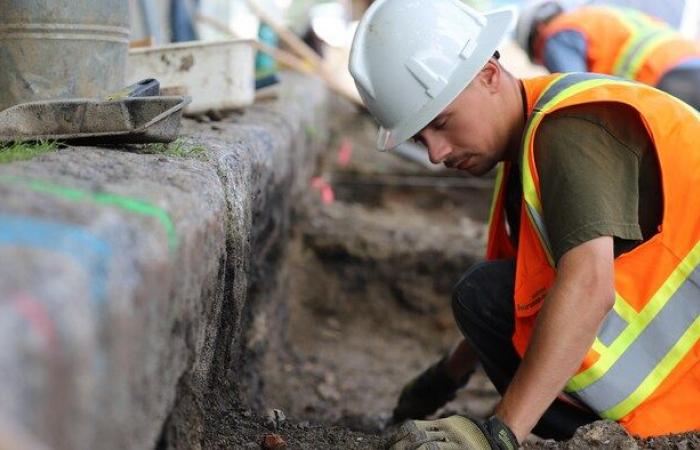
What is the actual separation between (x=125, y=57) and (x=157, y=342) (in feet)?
5.39

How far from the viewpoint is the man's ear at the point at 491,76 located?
7.61 ft

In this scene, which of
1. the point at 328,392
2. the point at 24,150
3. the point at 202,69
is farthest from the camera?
the point at 328,392

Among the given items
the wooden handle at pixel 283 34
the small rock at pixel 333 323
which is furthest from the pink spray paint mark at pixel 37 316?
the wooden handle at pixel 283 34

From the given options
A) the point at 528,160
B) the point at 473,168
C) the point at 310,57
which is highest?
the point at 528,160

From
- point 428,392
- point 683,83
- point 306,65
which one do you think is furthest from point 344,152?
point 428,392

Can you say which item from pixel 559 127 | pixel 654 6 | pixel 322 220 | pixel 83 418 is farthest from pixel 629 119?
pixel 654 6

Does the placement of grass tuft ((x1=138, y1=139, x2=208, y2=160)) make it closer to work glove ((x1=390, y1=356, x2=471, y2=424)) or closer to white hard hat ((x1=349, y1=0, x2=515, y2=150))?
white hard hat ((x1=349, y1=0, x2=515, y2=150))

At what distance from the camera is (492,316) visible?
2.73 metres

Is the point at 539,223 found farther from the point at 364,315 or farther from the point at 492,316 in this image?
the point at 364,315

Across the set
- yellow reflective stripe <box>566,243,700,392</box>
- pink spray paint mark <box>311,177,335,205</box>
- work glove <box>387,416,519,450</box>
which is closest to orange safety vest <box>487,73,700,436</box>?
yellow reflective stripe <box>566,243,700,392</box>

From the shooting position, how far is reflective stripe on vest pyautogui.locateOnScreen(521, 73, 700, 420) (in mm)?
2262

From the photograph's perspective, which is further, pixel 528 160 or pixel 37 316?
pixel 528 160

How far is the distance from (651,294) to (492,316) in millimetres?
Answer: 583

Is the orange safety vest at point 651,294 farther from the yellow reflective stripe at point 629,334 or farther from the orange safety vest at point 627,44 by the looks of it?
the orange safety vest at point 627,44
